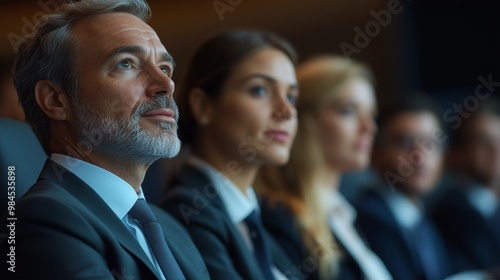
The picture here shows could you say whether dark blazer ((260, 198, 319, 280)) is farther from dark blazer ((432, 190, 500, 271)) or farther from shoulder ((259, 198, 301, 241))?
dark blazer ((432, 190, 500, 271))

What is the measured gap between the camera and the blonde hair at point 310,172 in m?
1.60

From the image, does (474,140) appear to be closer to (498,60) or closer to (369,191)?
(369,191)

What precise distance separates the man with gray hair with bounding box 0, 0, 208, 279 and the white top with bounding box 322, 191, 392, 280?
703mm

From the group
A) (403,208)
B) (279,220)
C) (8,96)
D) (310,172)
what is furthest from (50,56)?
(403,208)

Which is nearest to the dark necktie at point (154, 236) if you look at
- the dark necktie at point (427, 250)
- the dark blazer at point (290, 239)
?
the dark blazer at point (290, 239)

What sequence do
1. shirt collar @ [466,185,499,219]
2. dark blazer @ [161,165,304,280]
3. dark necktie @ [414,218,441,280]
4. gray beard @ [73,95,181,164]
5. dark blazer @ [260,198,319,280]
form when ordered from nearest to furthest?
gray beard @ [73,95,181,164] → dark blazer @ [161,165,304,280] → dark blazer @ [260,198,319,280] → dark necktie @ [414,218,441,280] → shirt collar @ [466,185,499,219]

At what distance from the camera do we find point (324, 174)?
1724mm

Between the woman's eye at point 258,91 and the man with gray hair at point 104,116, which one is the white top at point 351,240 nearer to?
the woman's eye at point 258,91

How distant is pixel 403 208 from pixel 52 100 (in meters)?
1.25

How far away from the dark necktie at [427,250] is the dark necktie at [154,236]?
106 centimetres

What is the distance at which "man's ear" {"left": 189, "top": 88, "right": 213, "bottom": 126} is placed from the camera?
1.34m

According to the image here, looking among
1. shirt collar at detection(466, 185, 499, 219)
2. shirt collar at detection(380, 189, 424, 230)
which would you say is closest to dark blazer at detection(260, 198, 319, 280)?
shirt collar at detection(380, 189, 424, 230)

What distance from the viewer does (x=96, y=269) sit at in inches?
34.9

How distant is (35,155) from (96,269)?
315 mm
